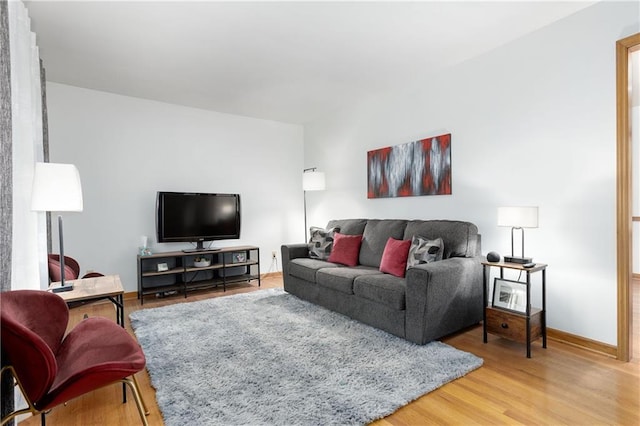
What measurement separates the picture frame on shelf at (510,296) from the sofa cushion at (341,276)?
1021mm

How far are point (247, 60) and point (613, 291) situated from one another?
3.63 meters

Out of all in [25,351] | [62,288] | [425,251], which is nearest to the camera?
[25,351]

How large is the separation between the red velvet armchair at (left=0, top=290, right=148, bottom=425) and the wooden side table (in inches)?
98.2

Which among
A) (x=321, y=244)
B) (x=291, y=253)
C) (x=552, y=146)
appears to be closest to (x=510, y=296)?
(x=552, y=146)

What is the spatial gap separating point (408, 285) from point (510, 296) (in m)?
0.84

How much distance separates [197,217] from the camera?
459cm

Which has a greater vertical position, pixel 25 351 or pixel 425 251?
pixel 425 251

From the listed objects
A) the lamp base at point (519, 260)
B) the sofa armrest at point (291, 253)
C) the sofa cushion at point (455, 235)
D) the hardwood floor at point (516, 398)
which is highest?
the sofa cushion at point (455, 235)

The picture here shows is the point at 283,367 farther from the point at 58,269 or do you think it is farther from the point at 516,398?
the point at 58,269

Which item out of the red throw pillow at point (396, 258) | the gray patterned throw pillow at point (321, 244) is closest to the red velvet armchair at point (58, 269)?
the gray patterned throw pillow at point (321, 244)

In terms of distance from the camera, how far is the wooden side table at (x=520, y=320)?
8.25ft

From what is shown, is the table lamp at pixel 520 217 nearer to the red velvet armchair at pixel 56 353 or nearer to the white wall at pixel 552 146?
the white wall at pixel 552 146

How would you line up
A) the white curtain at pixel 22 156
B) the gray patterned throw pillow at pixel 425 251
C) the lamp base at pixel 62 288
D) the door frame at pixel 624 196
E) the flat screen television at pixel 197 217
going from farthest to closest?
the flat screen television at pixel 197 217, the gray patterned throw pillow at pixel 425 251, the door frame at pixel 624 196, the lamp base at pixel 62 288, the white curtain at pixel 22 156

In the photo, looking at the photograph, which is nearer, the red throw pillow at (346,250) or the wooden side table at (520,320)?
the wooden side table at (520,320)
